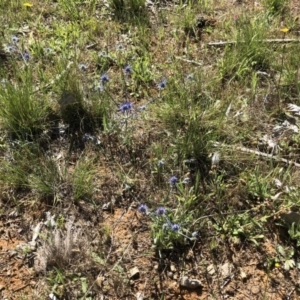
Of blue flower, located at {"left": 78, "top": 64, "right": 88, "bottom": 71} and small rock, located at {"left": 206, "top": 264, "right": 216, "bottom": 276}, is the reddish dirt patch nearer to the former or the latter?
small rock, located at {"left": 206, "top": 264, "right": 216, "bottom": 276}

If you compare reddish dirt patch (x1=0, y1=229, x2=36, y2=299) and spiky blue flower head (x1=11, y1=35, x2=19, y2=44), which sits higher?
spiky blue flower head (x1=11, y1=35, x2=19, y2=44)

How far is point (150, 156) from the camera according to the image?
2799mm

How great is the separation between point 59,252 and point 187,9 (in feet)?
7.79

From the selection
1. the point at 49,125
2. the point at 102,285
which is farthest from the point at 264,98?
the point at 102,285

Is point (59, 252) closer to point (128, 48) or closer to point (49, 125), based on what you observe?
point (49, 125)

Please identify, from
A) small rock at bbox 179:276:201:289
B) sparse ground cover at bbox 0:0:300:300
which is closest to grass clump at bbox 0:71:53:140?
sparse ground cover at bbox 0:0:300:300

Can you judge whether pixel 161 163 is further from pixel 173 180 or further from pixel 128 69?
pixel 128 69

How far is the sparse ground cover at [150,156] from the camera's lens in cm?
232

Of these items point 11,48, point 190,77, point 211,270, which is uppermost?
point 11,48

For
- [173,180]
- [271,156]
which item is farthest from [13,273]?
[271,156]

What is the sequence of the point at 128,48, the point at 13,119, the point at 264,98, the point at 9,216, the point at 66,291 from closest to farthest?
1. the point at 66,291
2. the point at 9,216
3. the point at 13,119
4. the point at 264,98
5. the point at 128,48

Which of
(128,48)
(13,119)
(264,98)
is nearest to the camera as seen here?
(13,119)

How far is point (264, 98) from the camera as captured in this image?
306 centimetres

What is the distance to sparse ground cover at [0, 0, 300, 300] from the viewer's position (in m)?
2.32
